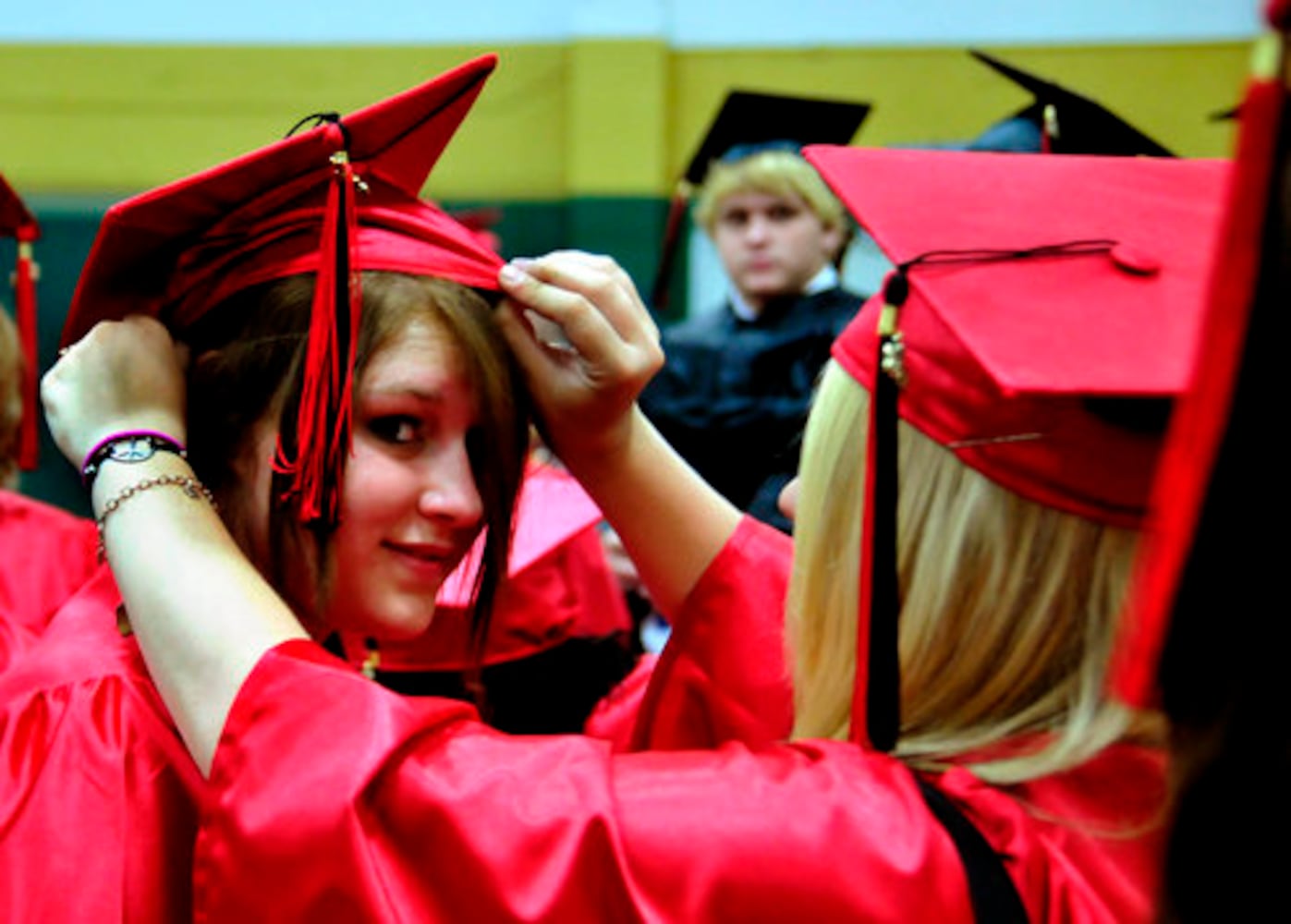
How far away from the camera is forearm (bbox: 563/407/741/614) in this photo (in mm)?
1450

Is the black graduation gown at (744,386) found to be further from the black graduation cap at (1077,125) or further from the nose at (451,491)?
the nose at (451,491)

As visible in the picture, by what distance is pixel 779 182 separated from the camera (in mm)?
3096

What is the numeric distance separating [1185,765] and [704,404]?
2.24 meters

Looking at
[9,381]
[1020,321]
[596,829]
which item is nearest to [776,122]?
[9,381]

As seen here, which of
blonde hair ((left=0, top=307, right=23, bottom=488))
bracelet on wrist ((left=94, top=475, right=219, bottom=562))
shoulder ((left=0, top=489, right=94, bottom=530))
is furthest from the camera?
blonde hair ((left=0, top=307, right=23, bottom=488))

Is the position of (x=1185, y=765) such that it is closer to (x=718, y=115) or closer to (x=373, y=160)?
(x=373, y=160)

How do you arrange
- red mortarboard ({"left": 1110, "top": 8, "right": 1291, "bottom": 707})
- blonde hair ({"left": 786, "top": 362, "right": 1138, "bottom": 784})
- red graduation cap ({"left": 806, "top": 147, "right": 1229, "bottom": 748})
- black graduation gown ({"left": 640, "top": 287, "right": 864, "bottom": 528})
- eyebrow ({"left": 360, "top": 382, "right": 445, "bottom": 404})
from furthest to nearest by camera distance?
black graduation gown ({"left": 640, "top": 287, "right": 864, "bottom": 528}) < eyebrow ({"left": 360, "top": 382, "right": 445, "bottom": 404}) < blonde hair ({"left": 786, "top": 362, "right": 1138, "bottom": 784}) < red graduation cap ({"left": 806, "top": 147, "right": 1229, "bottom": 748}) < red mortarboard ({"left": 1110, "top": 8, "right": 1291, "bottom": 707})

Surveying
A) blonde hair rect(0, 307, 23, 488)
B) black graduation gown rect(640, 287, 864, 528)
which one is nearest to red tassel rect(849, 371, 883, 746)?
black graduation gown rect(640, 287, 864, 528)

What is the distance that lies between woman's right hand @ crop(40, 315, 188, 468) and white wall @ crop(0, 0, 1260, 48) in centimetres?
377

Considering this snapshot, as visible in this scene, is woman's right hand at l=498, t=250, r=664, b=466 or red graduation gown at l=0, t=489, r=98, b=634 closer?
woman's right hand at l=498, t=250, r=664, b=466

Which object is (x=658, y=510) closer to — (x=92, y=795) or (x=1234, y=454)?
(x=92, y=795)

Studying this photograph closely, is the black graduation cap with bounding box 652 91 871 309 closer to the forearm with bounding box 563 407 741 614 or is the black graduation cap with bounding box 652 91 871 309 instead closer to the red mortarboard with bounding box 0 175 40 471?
the red mortarboard with bounding box 0 175 40 471

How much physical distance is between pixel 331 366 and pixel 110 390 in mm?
182

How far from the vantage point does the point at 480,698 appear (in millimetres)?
1942
